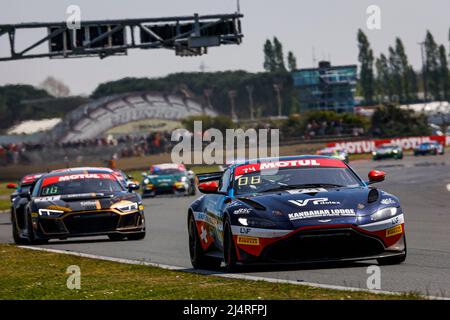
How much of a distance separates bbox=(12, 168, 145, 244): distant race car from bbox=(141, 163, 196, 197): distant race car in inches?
820

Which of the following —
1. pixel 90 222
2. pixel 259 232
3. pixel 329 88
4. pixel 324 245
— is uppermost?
pixel 259 232

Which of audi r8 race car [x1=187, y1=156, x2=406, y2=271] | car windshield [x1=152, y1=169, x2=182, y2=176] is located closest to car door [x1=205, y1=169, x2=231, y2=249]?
audi r8 race car [x1=187, y1=156, x2=406, y2=271]

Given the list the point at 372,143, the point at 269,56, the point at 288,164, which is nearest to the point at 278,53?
the point at 269,56

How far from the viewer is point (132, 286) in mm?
9984

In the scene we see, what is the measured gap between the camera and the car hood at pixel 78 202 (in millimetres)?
17578

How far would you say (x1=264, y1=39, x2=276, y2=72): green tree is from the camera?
125806mm

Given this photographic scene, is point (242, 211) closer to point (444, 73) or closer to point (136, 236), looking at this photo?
point (136, 236)

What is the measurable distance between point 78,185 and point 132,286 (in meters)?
8.64

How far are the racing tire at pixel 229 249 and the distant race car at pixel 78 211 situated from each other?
6394mm

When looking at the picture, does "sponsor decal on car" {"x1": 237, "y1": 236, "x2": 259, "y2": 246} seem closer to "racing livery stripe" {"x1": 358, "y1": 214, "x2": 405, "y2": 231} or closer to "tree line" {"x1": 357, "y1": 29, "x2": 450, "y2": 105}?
"racing livery stripe" {"x1": 358, "y1": 214, "x2": 405, "y2": 231}

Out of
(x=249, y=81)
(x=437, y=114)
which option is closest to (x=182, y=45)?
(x=249, y=81)

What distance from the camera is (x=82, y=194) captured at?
58.7ft

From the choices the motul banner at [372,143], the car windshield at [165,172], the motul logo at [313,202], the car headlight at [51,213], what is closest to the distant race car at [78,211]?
the car headlight at [51,213]
